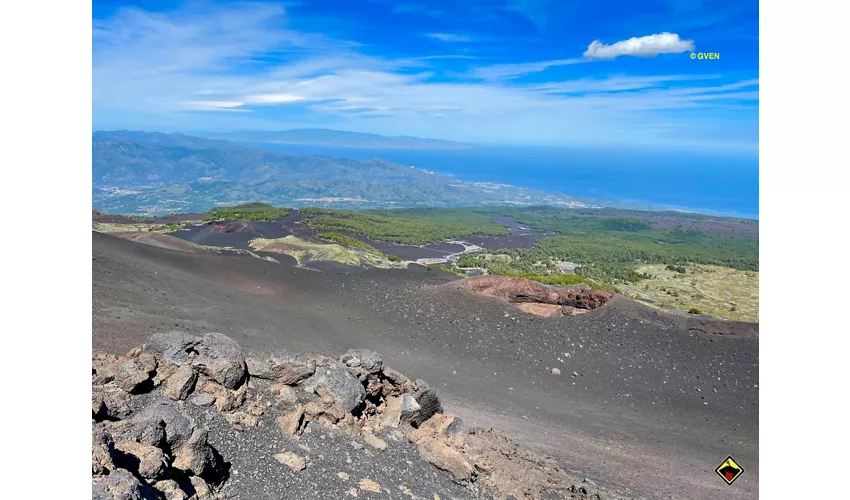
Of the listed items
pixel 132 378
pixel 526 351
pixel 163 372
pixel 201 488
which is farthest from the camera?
pixel 526 351

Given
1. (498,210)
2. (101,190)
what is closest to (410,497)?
(498,210)

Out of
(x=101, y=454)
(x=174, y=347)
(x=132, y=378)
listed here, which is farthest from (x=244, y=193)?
(x=101, y=454)

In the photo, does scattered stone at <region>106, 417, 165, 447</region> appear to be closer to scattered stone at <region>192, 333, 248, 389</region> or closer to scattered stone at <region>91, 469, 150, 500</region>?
scattered stone at <region>91, 469, 150, 500</region>

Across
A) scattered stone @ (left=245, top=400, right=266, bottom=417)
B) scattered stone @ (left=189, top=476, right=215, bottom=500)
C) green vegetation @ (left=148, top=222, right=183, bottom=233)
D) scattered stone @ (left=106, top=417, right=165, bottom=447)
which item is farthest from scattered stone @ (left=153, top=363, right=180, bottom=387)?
green vegetation @ (left=148, top=222, right=183, bottom=233)

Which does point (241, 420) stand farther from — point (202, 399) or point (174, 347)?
point (174, 347)

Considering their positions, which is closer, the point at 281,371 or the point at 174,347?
the point at 174,347

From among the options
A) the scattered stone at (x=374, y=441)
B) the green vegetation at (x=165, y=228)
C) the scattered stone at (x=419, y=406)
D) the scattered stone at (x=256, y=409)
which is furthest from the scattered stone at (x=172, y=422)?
the green vegetation at (x=165, y=228)

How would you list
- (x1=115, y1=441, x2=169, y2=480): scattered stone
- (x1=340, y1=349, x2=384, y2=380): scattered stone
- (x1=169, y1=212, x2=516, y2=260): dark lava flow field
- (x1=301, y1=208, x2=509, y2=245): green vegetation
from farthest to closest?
(x1=301, y1=208, x2=509, y2=245): green vegetation < (x1=169, y1=212, x2=516, y2=260): dark lava flow field < (x1=340, y1=349, x2=384, y2=380): scattered stone < (x1=115, y1=441, x2=169, y2=480): scattered stone

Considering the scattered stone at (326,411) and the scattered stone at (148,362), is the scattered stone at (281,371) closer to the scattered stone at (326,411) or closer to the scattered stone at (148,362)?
the scattered stone at (326,411)
